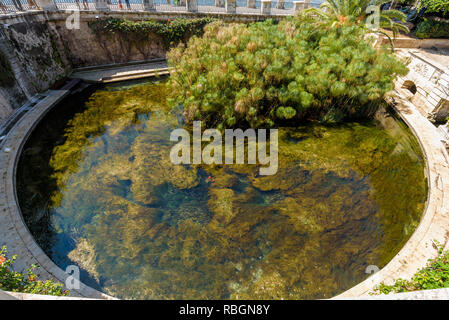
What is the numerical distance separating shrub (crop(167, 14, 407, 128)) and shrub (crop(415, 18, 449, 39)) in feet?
28.5

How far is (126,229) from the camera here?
809cm

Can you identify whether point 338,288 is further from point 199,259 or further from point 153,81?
point 153,81

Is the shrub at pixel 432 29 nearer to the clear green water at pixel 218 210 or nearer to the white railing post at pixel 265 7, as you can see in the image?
the clear green water at pixel 218 210

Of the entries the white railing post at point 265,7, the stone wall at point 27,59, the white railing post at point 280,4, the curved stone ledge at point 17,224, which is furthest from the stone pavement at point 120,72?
the white railing post at point 280,4

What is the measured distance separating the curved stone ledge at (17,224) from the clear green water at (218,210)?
1.49 feet

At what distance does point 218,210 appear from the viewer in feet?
28.5

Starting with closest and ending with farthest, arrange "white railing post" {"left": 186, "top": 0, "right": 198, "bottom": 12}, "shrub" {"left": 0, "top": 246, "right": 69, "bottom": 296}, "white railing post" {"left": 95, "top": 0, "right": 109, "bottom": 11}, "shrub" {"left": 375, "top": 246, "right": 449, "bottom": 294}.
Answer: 1. "shrub" {"left": 0, "top": 246, "right": 69, "bottom": 296}
2. "shrub" {"left": 375, "top": 246, "right": 449, "bottom": 294}
3. "white railing post" {"left": 95, "top": 0, "right": 109, "bottom": 11}
4. "white railing post" {"left": 186, "top": 0, "right": 198, "bottom": 12}

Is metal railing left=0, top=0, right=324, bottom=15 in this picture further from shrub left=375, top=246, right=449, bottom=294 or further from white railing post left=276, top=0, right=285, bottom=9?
shrub left=375, top=246, right=449, bottom=294

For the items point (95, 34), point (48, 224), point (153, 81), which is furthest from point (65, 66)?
point (48, 224)

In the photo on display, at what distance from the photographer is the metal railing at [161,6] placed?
45.4ft

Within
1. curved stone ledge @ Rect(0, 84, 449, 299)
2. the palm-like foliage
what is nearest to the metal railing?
the palm-like foliage

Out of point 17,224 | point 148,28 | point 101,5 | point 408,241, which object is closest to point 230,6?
point 148,28

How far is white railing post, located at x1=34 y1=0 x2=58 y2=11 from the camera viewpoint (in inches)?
558
